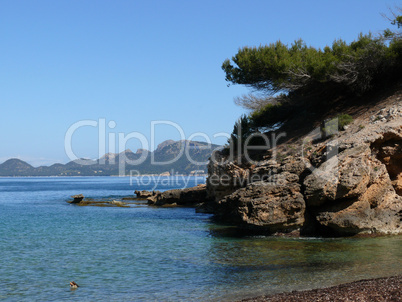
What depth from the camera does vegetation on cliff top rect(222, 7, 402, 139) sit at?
3111 centimetres

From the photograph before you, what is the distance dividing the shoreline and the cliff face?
8.97m

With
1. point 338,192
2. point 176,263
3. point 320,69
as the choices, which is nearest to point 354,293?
point 176,263

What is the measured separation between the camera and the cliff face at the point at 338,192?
21047 millimetres

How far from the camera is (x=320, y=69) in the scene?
3128cm

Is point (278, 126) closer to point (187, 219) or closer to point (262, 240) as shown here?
point (187, 219)

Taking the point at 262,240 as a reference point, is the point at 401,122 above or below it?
above

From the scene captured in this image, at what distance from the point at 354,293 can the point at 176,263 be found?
7.76m

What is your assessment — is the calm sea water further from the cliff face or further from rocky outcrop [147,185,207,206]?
rocky outcrop [147,185,207,206]

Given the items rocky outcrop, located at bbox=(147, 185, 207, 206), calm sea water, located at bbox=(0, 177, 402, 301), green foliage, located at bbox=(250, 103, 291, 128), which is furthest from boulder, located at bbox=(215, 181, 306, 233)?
rocky outcrop, located at bbox=(147, 185, 207, 206)

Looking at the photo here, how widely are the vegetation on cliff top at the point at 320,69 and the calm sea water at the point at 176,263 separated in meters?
12.8

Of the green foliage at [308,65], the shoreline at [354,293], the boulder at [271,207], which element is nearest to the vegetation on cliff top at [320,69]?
the green foliage at [308,65]

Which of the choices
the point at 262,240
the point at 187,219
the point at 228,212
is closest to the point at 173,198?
the point at 187,219

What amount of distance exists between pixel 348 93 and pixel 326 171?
13.9 metres

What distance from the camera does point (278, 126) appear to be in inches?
1451
